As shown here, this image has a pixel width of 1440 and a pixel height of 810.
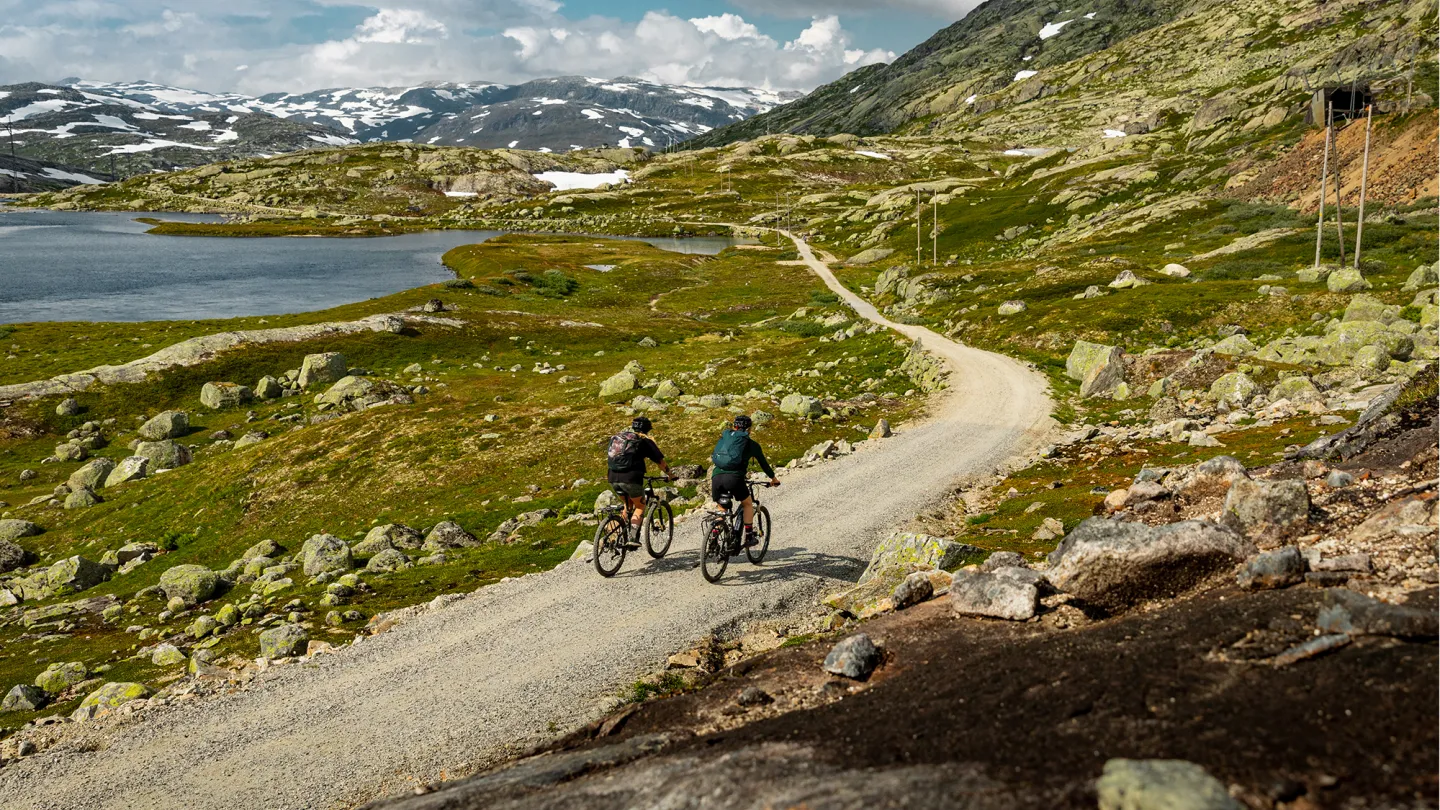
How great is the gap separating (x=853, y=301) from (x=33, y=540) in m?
89.9

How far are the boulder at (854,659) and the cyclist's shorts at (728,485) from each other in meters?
7.03

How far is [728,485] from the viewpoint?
20406mm

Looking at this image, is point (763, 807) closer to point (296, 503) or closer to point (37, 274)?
point (296, 503)

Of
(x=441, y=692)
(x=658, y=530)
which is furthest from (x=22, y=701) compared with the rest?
(x=658, y=530)

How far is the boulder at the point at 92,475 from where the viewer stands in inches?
1858

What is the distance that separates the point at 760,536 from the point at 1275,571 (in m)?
13.0

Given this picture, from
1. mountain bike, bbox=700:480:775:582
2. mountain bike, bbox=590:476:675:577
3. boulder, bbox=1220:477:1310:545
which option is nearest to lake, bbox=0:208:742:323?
mountain bike, bbox=590:476:675:577

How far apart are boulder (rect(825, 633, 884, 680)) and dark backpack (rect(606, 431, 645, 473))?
8.95m

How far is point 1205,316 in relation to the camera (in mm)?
61156

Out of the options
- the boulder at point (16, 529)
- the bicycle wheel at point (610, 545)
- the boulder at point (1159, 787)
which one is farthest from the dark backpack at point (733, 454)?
the boulder at point (16, 529)

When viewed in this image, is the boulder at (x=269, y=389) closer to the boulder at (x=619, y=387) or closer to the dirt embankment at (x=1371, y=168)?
the boulder at (x=619, y=387)

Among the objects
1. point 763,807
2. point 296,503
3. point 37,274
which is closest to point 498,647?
point 763,807

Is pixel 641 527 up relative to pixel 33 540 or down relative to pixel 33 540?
up

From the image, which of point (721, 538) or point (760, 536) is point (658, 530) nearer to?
point (721, 538)
